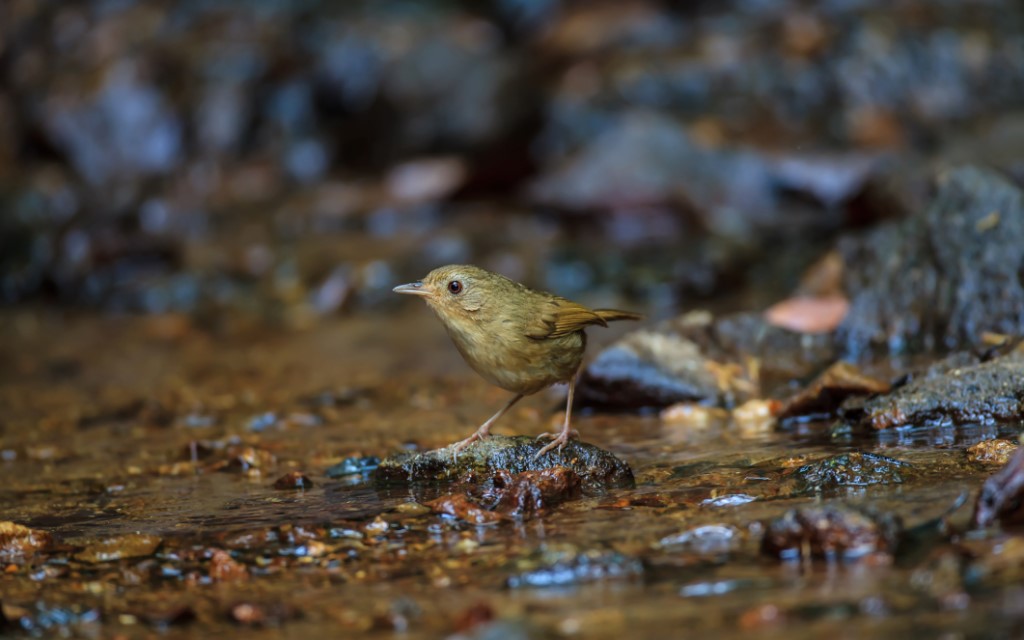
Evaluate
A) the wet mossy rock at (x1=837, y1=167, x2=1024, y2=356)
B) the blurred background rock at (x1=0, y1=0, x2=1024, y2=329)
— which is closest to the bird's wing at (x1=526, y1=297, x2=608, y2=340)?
the wet mossy rock at (x1=837, y1=167, x2=1024, y2=356)

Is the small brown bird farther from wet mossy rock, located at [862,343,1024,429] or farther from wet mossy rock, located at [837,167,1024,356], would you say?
wet mossy rock, located at [837,167,1024,356]

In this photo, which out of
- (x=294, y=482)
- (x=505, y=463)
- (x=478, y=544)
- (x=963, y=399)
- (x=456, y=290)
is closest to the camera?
(x=478, y=544)

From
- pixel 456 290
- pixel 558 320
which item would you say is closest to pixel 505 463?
pixel 558 320

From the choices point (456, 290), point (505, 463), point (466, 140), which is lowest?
point (505, 463)

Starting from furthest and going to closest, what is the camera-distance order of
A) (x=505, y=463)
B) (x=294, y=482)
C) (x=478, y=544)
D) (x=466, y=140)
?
(x=466, y=140), (x=294, y=482), (x=505, y=463), (x=478, y=544)

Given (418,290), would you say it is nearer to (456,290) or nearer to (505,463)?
(456,290)

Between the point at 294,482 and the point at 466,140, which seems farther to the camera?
the point at 466,140

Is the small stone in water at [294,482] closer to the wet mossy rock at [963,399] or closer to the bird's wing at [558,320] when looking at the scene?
the bird's wing at [558,320]

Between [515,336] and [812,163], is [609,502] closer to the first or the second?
[515,336]
